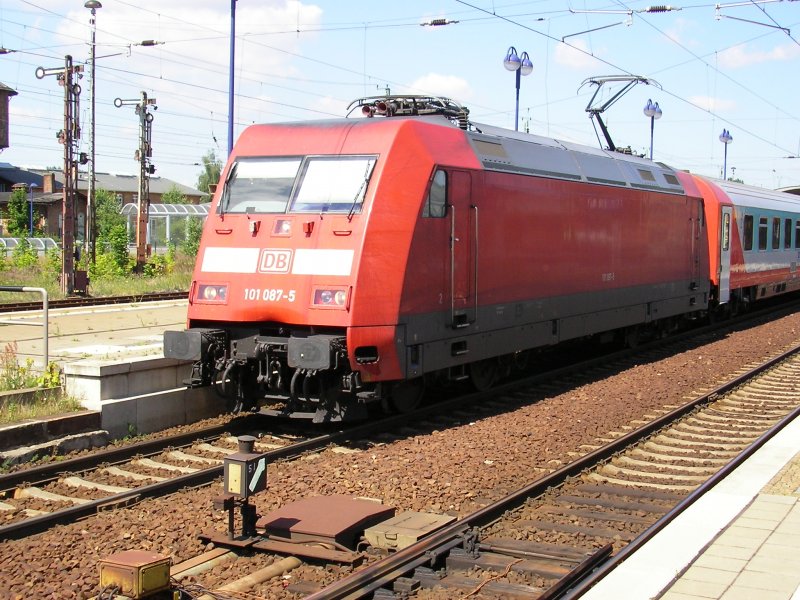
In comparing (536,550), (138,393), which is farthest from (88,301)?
(536,550)

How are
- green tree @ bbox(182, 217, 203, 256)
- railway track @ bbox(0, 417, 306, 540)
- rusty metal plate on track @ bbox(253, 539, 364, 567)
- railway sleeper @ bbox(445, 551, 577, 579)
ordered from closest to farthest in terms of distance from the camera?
railway sleeper @ bbox(445, 551, 577, 579) → rusty metal plate on track @ bbox(253, 539, 364, 567) → railway track @ bbox(0, 417, 306, 540) → green tree @ bbox(182, 217, 203, 256)

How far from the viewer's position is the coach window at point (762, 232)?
24.7 meters

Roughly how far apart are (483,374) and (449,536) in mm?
6395

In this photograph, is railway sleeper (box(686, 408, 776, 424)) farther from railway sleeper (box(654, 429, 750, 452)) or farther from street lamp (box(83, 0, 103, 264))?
street lamp (box(83, 0, 103, 264))

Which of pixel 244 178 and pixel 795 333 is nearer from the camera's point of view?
pixel 244 178

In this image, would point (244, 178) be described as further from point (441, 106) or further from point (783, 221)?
point (783, 221)

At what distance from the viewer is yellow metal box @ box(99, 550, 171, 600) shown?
516cm

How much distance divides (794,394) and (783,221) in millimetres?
Answer: 15153

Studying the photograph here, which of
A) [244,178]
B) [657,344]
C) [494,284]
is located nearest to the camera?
[244,178]

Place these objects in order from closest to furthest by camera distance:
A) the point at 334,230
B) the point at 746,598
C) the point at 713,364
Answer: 1. the point at 746,598
2. the point at 334,230
3. the point at 713,364

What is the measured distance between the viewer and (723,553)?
5785 mm

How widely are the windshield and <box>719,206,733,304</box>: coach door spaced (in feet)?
44.5

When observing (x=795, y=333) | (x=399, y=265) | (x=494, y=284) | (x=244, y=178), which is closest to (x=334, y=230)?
(x=399, y=265)

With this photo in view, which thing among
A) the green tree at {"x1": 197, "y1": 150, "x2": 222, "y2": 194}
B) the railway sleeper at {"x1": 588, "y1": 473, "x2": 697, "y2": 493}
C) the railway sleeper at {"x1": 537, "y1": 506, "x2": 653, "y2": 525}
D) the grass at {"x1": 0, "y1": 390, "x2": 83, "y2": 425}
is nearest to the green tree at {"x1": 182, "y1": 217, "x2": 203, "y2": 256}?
the grass at {"x1": 0, "y1": 390, "x2": 83, "y2": 425}
